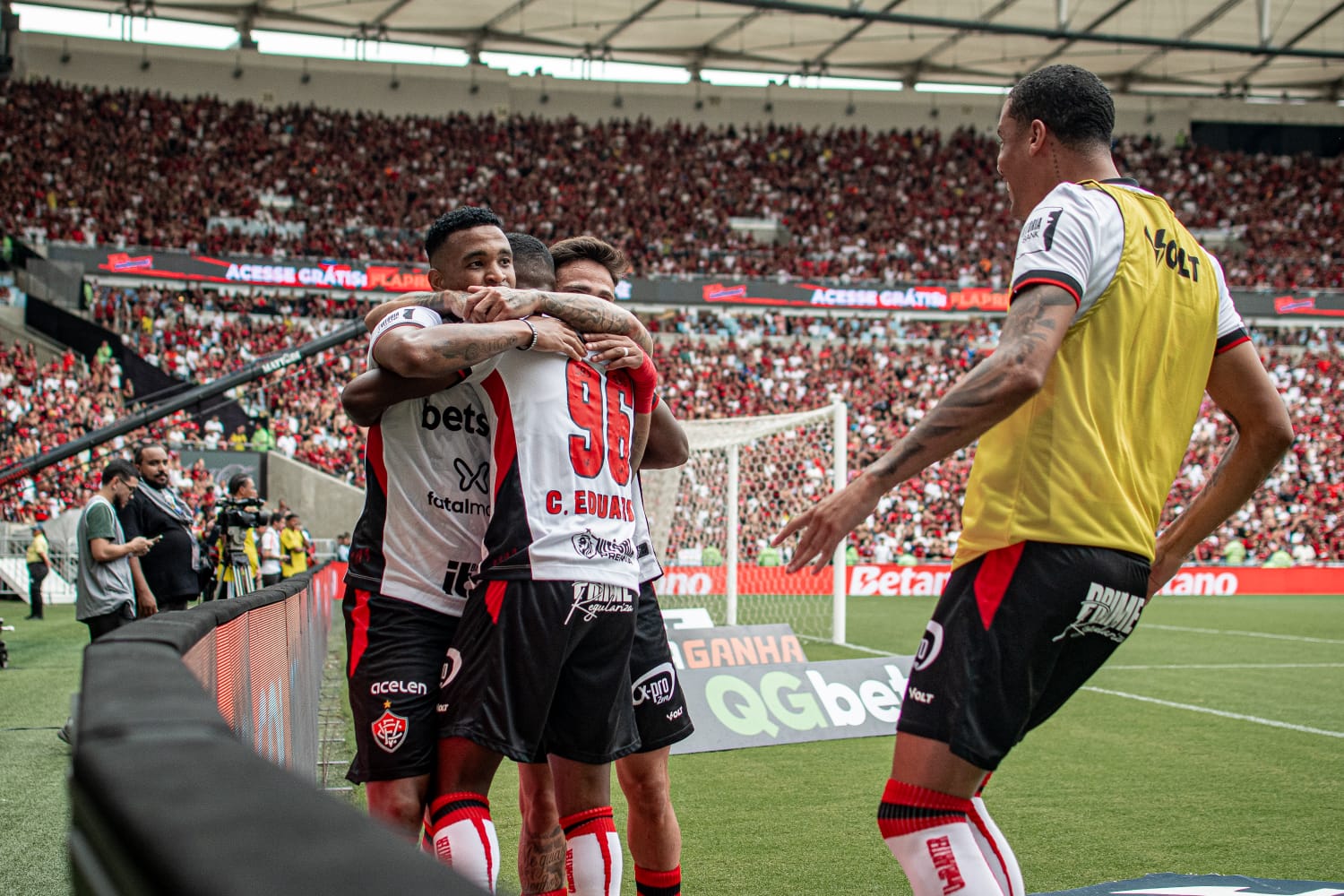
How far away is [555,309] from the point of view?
10.1 feet

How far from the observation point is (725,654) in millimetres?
8750

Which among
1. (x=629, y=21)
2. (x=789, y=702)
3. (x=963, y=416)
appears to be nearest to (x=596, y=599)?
(x=963, y=416)

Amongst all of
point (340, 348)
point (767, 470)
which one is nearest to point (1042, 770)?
point (767, 470)

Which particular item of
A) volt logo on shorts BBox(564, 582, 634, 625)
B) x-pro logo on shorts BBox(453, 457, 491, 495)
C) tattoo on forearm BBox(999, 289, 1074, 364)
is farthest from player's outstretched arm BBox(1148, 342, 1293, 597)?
x-pro logo on shorts BBox(453, 457, 491, 495)

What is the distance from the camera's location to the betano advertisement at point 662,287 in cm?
3131

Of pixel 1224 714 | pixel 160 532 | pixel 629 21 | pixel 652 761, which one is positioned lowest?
pixel 1224 714

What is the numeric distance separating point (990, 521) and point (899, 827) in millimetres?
680

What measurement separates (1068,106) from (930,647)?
50.5 inches

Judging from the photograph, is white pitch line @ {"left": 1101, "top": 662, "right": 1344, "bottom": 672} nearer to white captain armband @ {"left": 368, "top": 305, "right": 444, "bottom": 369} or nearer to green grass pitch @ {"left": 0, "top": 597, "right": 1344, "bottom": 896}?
green grass pitch @ {"left": 0, "top": 597, "right": 1344, "bottom": 896}

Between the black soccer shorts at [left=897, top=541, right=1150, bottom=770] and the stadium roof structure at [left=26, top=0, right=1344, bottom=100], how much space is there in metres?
31.3

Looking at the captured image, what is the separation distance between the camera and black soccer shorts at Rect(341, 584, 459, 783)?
2.86 m

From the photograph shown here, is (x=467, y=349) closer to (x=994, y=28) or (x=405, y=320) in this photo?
(x=405, y=320)

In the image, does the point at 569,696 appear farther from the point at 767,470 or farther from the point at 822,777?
the point at 767,470

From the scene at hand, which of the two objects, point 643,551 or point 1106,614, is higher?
point 1106,614
